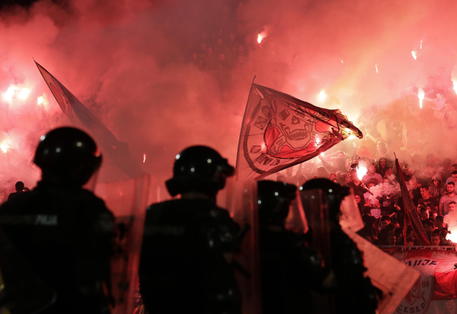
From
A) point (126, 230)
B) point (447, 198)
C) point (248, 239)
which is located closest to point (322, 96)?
point (447, 198)

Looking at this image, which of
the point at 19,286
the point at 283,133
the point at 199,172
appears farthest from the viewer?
the point at 283,133

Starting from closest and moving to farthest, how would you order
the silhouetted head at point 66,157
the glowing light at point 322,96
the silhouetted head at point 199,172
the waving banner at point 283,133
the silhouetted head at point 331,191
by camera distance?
1. the silhouetted head at point 66,157
2. the silhouetted head at point 199,172
3. the silhouetted head at point 331,191
4. the waving banner at point 283,133
5. the glowing light at point 322,96

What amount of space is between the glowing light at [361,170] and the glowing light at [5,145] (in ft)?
25.3

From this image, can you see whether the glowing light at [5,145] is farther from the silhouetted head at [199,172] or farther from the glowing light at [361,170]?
the silhouetted head at [199,172]

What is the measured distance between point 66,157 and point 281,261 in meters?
1.26

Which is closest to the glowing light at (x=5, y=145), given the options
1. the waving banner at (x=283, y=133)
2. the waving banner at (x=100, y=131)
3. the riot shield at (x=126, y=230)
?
the waving banner at (x=100, y=131)

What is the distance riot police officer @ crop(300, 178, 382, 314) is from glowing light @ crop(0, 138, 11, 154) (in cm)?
887

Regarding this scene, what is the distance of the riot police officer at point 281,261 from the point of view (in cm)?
231

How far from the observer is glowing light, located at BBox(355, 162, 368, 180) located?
8386mm

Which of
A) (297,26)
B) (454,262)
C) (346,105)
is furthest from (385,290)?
(297,26)

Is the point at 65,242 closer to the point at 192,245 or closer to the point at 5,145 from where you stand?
the point at 192,245

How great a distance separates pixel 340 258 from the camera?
261cm

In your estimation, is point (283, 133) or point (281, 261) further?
point (283, 133)

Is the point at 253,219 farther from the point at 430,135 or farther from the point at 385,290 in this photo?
the point at 430,135
